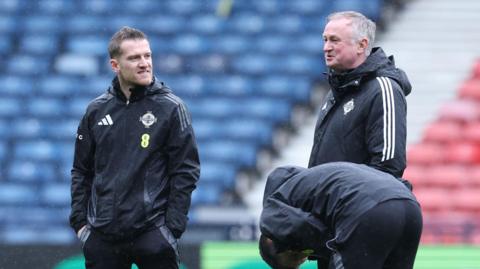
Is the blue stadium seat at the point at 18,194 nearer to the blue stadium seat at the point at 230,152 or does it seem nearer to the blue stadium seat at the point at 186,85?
the blue stadium seat at the point at 230,152

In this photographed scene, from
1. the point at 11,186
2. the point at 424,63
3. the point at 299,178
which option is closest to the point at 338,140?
the point at 299,178

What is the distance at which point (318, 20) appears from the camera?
12594 mm

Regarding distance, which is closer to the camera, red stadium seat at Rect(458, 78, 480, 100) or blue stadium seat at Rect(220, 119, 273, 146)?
blue stadium seat at Rect(220, 119, 273, 146)

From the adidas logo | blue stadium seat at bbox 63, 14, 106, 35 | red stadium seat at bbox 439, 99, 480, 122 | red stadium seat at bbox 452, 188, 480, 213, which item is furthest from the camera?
blue stadium seat at bbox 63, 14, 106, 35

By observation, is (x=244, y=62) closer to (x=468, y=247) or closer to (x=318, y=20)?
(x=318, y=20)

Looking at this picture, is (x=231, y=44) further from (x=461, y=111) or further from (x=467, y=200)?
(x=467, y=200)

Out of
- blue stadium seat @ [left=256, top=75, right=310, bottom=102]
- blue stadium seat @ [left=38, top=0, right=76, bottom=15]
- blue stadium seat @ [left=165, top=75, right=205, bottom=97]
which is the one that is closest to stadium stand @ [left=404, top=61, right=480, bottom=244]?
blue stadium seat @ [left=256, top=75, right=310, bottom=102]

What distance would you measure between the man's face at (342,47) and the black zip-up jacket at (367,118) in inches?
1.6

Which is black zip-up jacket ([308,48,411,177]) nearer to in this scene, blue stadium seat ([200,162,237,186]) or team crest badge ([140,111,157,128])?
team crest badge ([140,111,157,128])

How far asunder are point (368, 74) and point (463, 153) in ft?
23.8

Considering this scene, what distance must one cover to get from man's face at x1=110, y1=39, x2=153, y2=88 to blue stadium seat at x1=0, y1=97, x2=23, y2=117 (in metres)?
7.49

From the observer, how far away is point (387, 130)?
14.6 ft

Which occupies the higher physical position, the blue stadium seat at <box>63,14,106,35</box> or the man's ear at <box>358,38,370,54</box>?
the man's ear at <box>358,38,370,54</box>

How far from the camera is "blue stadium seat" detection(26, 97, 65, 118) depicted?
12141 mm
